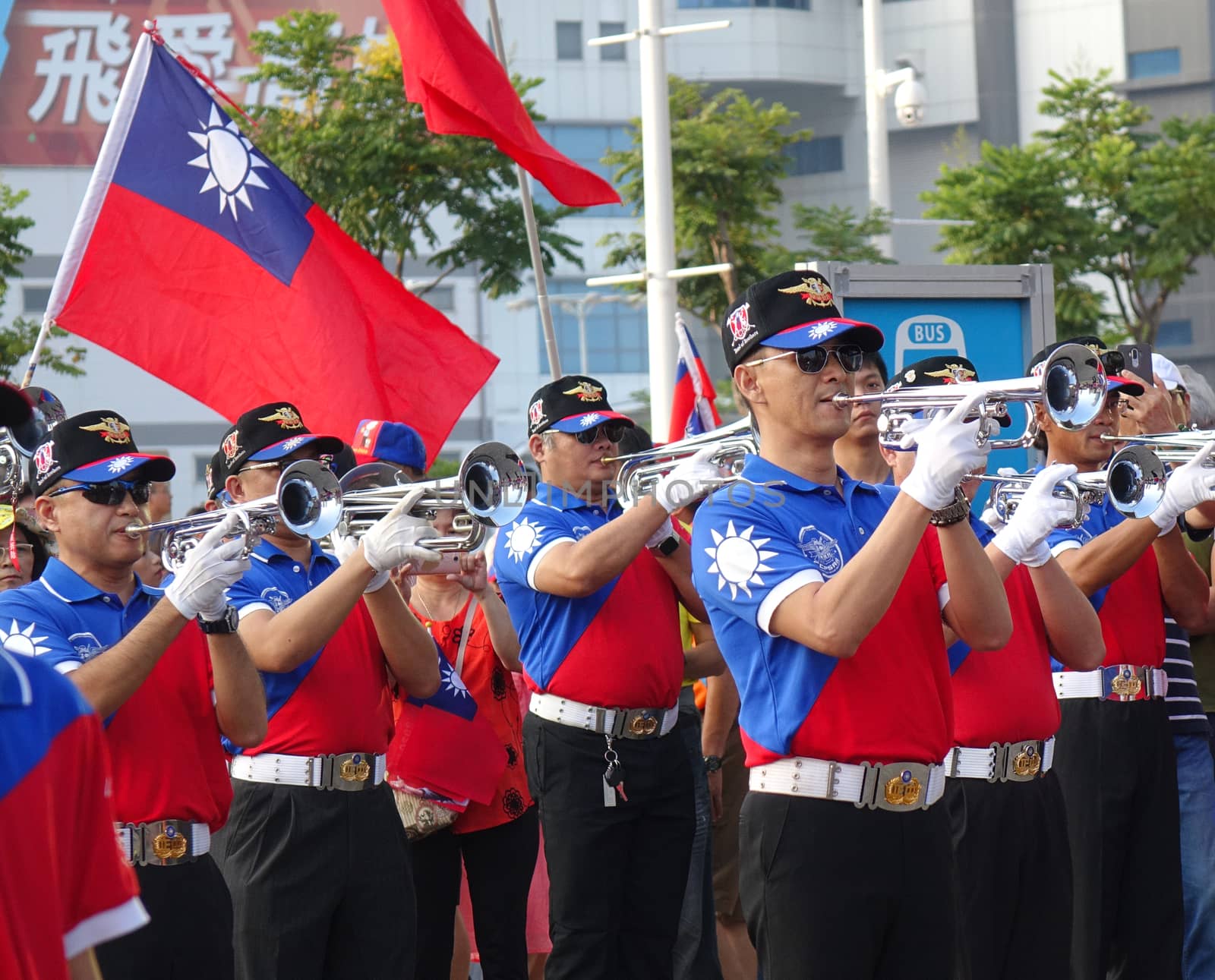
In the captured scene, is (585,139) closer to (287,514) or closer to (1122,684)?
(1122,684)

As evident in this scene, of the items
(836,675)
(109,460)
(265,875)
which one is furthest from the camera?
(265,875)

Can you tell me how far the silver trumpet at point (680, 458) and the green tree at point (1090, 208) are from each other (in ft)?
64.8

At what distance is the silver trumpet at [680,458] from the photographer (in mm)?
5031

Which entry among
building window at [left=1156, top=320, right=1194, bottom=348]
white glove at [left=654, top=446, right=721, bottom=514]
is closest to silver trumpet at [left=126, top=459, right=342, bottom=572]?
white glove at [left=654, top=446, right=721, bottom=514]

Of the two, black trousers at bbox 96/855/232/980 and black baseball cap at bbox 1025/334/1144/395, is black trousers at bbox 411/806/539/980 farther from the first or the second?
black baseball cap at bbox 1025/334/1144/395

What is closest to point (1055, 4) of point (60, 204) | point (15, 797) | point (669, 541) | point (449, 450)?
→ point (449, 450)

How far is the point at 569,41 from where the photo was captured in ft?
156

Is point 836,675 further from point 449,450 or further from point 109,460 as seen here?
point 449,450

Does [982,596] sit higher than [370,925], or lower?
higher

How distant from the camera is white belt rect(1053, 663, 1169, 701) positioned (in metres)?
6.20

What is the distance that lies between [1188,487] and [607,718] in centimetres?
218

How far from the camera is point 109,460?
4.71 meters

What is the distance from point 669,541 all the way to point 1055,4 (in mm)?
45828

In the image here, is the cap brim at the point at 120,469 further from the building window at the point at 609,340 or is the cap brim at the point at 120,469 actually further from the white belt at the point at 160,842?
the building window at the point at 609,340
